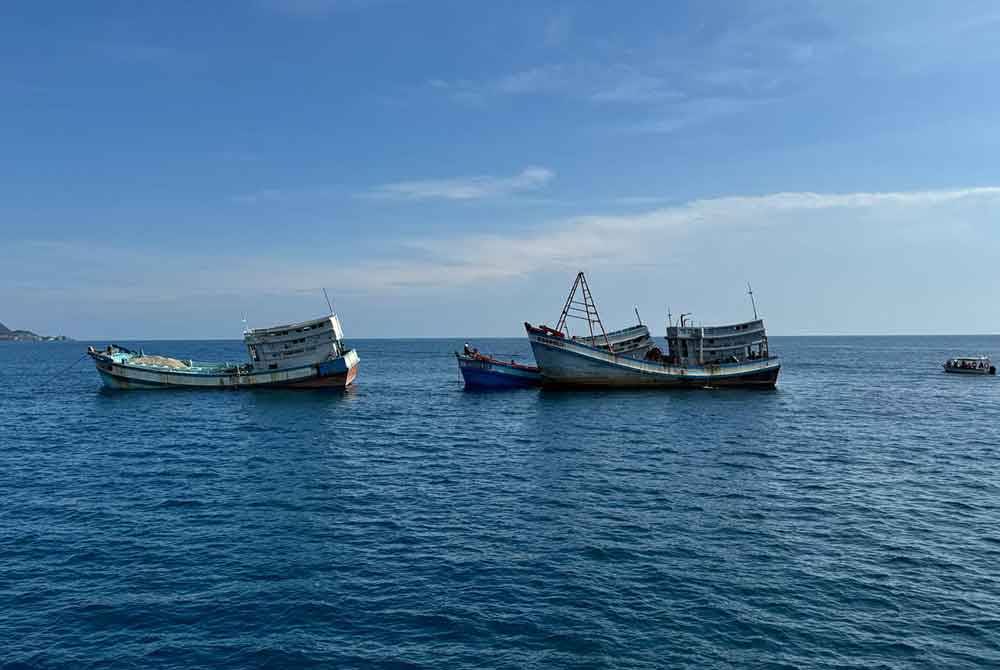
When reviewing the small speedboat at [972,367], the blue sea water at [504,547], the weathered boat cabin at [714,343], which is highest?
the weathered boat cabin at [714,343]

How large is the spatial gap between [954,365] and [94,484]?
123 metres

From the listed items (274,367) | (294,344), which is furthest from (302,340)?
(274,367)

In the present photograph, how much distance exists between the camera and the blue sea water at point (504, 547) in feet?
54.5

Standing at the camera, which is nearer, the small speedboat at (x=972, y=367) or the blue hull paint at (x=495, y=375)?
the blue hull paint at (x=495, y=375)

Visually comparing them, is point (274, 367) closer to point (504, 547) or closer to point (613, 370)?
point (613, 370)

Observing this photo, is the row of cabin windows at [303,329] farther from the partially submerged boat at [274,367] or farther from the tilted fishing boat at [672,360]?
the tilted fishing boat at [672,360]

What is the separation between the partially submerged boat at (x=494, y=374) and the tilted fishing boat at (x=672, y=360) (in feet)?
13.1

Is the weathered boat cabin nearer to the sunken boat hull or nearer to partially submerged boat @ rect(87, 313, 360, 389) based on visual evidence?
the sunken boat hull

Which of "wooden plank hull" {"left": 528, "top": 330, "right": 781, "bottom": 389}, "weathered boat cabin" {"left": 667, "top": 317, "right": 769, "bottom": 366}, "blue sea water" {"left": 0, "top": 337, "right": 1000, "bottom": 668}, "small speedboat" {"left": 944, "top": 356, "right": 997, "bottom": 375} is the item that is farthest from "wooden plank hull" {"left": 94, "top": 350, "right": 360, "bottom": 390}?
"small speedboat" {"left": 944, "top": 356, "right": 997, "bottom": 375}

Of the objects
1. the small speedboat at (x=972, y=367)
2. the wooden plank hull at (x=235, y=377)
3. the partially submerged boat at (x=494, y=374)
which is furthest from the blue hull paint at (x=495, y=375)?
the small speedboat at (x=972, y=367)

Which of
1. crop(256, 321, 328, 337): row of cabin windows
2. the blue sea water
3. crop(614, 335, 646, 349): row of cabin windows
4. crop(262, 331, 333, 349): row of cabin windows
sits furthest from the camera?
crop(614, 335, 646, 349): row of cabin windows

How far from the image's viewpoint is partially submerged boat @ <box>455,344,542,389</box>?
250 feet

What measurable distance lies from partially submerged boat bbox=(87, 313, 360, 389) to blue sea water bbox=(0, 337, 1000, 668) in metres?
24.3

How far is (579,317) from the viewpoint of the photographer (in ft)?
249
